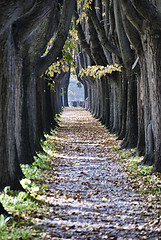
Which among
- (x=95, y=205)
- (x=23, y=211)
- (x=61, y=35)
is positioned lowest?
(x=95, y=205)

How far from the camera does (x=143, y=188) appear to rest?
325 inches

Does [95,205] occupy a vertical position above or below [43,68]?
below

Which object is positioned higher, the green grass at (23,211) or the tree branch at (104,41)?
the tree branch at (104,41)

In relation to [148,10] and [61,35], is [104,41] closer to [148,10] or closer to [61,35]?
[61,35]

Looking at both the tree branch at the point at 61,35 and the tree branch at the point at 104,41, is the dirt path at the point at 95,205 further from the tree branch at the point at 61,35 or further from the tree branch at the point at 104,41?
the tree branch at the point at 104,41

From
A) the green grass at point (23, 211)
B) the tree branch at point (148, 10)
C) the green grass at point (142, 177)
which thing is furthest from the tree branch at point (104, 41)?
the green grass at point (23, 211)

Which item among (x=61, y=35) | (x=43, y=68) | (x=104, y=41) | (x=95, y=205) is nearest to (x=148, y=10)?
(x=95, y=205)

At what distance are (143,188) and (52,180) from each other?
85.8 inches

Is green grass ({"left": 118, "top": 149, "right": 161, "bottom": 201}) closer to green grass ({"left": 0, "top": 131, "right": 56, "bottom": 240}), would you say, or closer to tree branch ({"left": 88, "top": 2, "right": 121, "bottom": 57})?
green grass ({"left": 0, "top": 131, "right": 56, "bottom": 240})


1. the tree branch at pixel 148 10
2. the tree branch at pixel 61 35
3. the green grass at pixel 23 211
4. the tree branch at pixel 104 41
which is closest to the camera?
the green grass at pixel 23 211

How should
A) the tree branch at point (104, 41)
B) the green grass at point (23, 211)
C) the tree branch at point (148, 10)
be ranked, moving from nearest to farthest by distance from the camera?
1. the green grass at point (23, 211)
2. the tree branch at point (148, 10)
3. the tree branch at point (104, 41)

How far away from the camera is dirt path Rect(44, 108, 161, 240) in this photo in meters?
5.47

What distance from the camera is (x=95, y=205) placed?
7.05 metres

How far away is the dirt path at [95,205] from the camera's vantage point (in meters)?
5.47
